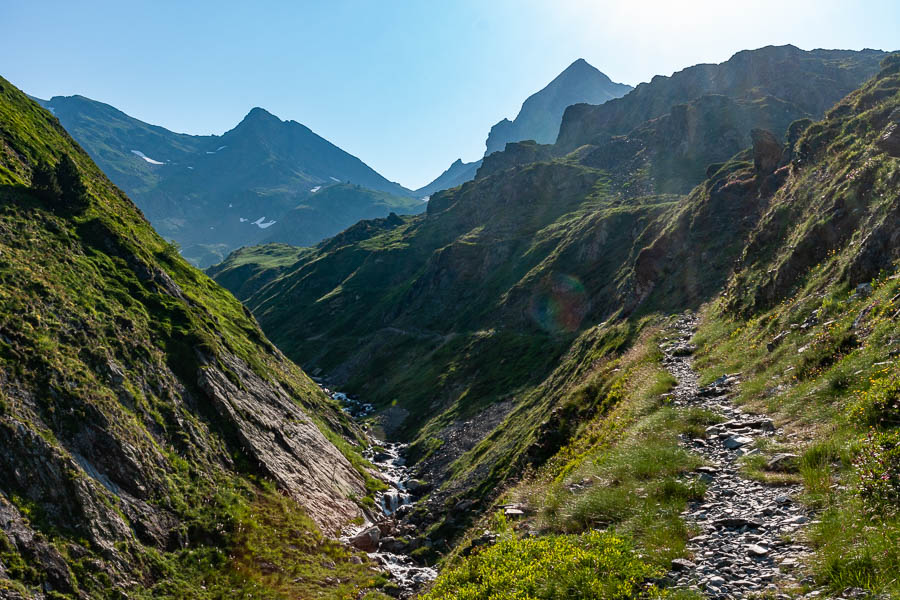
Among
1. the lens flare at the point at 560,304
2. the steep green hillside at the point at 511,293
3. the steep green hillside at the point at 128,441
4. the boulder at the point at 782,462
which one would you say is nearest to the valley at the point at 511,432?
the steep green hillside at the point at 128,441

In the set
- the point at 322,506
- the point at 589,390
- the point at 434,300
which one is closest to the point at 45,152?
the point at 322,506

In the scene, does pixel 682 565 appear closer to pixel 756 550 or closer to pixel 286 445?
pixel 756 550

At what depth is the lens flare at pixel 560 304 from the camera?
87.8 metres

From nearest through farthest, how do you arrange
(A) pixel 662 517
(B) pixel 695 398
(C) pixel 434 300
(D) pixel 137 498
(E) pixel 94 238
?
(A) pixel 662 517, (B) pixel 695 398, (D) pixel 137 498, (E) pixel 94 238, (C) pixel 434 300

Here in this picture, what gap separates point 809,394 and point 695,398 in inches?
242

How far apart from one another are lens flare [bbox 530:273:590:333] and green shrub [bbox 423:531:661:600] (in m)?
71.8

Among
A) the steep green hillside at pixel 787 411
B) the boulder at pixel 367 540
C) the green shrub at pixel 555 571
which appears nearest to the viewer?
the steep green hillside at pixel 787 411

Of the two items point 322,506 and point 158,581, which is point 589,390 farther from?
point 158,581

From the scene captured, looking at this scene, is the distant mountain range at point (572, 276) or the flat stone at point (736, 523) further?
the distant mountain range at point (572, 276)

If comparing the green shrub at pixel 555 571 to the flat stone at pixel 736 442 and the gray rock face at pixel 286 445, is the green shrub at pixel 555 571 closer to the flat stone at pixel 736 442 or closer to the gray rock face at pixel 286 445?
the flat stone at pixel 736 442

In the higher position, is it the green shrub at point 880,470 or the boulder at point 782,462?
the green shrub at point 880,470

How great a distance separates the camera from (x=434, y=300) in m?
148

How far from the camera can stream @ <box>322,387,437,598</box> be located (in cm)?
3222

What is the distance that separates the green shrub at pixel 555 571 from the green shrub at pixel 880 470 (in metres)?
4.59
